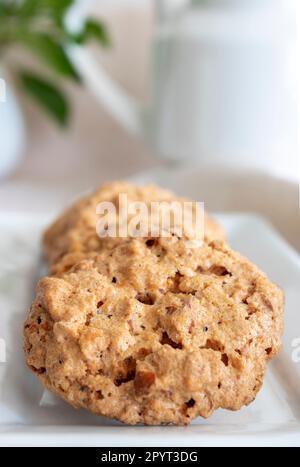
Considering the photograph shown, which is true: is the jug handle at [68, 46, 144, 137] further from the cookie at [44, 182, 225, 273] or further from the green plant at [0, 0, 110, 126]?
the cookie at [44, 182, 225, 273]

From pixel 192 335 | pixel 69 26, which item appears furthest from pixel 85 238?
pixel 69 26

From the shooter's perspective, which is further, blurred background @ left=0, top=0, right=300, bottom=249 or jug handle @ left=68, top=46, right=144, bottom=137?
jug handle @ left=68, top=46, right=144, bottom=137

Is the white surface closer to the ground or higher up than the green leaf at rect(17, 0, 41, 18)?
closer to the ground

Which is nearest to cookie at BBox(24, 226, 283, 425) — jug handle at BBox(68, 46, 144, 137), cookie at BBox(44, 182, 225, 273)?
cookie at BBox(44, 182, 225, 273)

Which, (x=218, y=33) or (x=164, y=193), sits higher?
(x=218, y=33)

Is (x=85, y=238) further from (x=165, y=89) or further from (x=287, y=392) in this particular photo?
(x=165, y=89)
